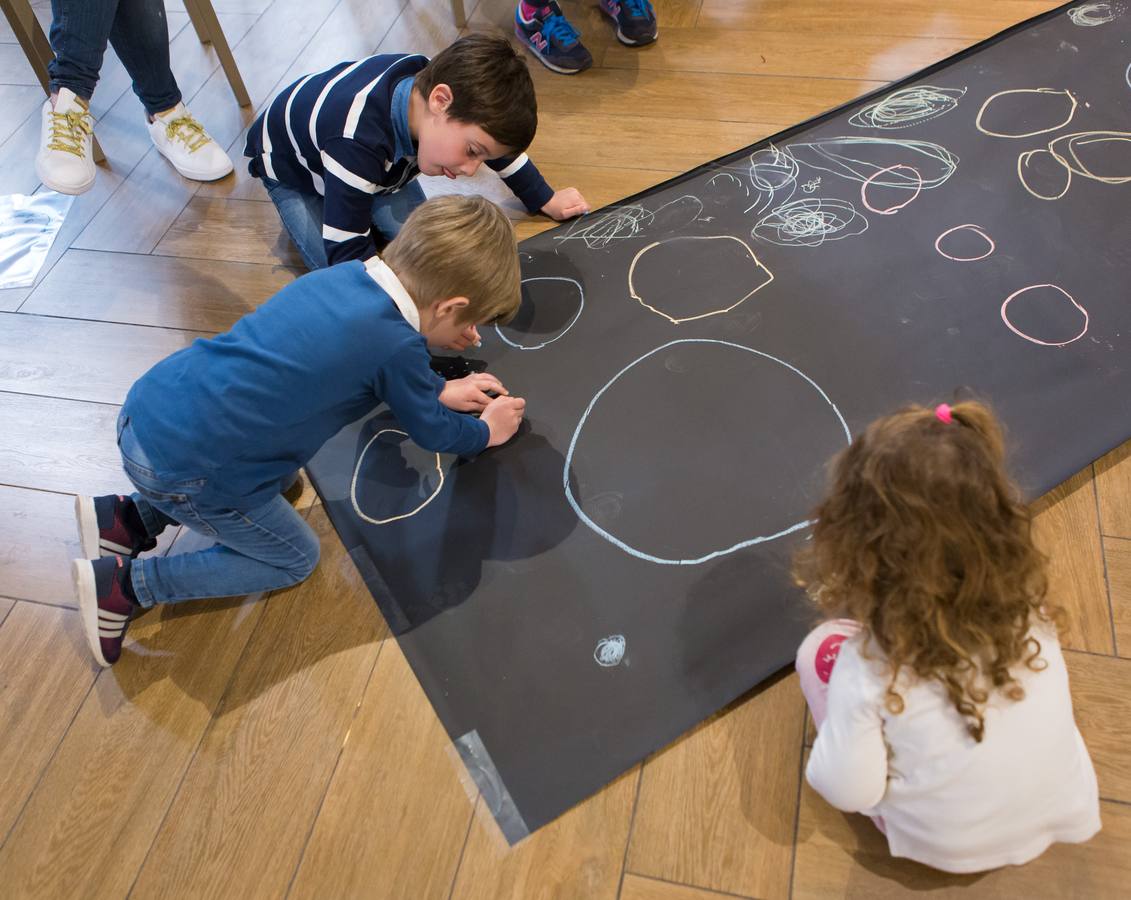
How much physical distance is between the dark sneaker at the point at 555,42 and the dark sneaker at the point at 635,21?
11 cm

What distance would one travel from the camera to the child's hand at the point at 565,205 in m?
1.72

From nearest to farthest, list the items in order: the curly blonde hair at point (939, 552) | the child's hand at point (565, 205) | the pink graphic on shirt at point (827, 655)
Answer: the curly blonde hair at point (939, 552) → the pink graphic on shirt at point (827, 655) → the child's hand at point (565, 205)

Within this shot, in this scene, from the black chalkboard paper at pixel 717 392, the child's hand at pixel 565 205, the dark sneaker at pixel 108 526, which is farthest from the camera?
the child's hand at pixel 565 205

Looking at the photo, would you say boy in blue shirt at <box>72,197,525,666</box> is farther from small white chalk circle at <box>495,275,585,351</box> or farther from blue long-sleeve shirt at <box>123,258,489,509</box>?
small white chalk circle at <box>495,275,585,351</box>

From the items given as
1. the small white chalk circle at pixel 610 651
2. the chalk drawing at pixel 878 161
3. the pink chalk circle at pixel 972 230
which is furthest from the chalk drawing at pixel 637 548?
the chalk drawing at pixel 878 161

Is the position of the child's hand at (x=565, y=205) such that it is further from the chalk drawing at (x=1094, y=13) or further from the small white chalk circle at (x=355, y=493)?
the chalk drawing at (x=1094, y=13)

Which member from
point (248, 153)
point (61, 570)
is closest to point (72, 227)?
point (248, 153)

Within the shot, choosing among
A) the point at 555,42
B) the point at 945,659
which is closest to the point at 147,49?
the point at 555,42

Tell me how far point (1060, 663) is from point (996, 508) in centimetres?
24

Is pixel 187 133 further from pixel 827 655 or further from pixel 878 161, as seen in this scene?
pixel 827 655

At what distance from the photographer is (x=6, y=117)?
2154 mm

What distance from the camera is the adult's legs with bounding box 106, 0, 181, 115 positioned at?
179 cm

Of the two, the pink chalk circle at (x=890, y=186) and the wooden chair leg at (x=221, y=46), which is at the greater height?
the wooden chair leg at (x=221, y=46)

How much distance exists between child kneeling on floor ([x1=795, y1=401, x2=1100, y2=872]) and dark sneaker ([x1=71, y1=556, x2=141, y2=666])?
97 cm
